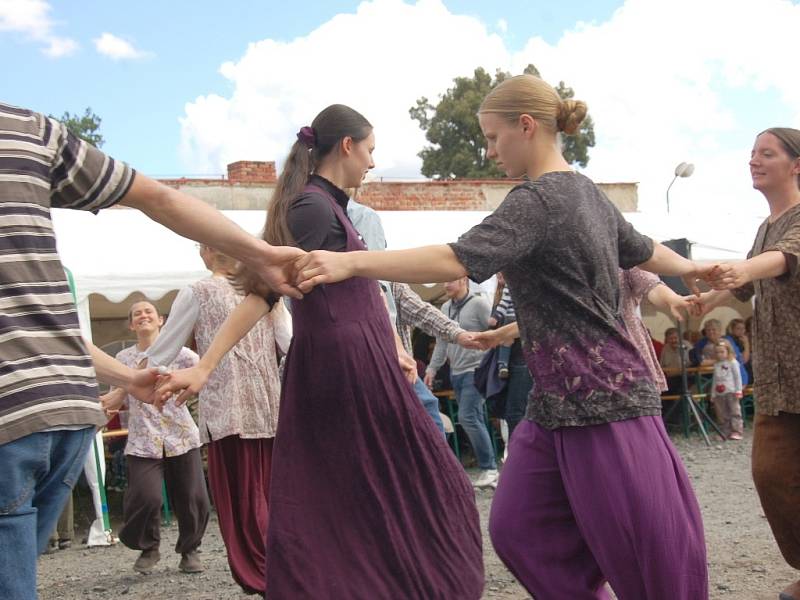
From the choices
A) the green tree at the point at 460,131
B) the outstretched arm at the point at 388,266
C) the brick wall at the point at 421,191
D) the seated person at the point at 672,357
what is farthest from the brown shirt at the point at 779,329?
the green tree at the point at 460,131

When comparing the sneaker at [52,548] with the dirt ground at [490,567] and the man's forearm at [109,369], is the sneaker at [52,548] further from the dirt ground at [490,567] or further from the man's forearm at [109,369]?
the man's forearm at [109,369]

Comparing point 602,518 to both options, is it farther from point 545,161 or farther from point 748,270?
point 748,270

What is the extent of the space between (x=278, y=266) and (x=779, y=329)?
2423mm

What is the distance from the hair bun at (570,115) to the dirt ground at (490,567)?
254 centimetres

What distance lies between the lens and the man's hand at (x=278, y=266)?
302 centimetres

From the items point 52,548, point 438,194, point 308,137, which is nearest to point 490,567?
point 308,137

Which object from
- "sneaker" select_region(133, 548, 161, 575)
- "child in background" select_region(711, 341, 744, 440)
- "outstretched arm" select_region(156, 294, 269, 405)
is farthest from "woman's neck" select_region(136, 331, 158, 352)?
"child in background" select_region(711, 341, 744, 440)

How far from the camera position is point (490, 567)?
5715 millimetres

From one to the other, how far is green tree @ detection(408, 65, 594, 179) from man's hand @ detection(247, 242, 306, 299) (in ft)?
130

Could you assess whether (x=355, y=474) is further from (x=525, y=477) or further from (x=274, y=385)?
(x=274, y=385)

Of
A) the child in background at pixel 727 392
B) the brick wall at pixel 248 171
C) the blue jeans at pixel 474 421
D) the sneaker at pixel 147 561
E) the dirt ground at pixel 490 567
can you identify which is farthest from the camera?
the brick wall at pixel 248 171

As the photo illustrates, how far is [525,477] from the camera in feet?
10.2

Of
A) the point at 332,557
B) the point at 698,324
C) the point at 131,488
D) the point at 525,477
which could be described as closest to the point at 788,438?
the point at 525,477

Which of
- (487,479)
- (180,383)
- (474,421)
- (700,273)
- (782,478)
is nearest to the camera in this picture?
(700,273)
